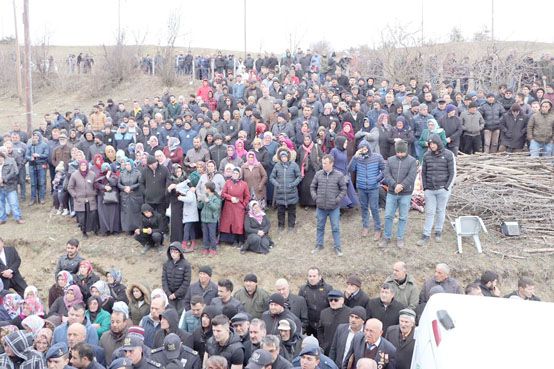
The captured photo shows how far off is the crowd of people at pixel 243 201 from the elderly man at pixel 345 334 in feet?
0.07

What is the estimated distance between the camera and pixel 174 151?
499 inches

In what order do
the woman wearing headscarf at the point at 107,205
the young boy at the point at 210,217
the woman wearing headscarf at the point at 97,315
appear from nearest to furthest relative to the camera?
the woman wearing headscarf at the point at 97,315 → the young boy at the point at 210,217 → the woman wearing headscarf at the point at 107,205

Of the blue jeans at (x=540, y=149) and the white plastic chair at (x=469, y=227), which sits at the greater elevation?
the blue jeans at (x=540, y=149)

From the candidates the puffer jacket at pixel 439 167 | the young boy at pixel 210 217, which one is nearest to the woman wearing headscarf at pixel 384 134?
the puffer jacket at pixel 439 167

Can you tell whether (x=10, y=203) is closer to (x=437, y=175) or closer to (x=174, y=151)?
(x=174, y=151)

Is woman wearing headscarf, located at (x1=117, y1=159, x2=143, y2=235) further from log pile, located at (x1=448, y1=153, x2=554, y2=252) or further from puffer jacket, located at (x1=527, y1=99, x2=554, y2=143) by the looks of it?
puffer jacket, located at (x1=527, y1=99, x2=554, y2=143)

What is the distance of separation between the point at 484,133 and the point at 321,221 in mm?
5714

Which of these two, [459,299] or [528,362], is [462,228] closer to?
[459,299]

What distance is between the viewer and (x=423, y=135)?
12.5 meters

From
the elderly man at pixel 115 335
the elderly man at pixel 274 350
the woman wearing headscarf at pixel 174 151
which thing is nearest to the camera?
the elderly man at pixel 274 350

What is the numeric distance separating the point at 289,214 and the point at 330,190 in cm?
170

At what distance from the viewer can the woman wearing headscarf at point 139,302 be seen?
8.12 meters

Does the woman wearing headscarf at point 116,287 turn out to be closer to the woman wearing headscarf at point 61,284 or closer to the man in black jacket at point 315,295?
the woman wearing headscarf at point 61,284

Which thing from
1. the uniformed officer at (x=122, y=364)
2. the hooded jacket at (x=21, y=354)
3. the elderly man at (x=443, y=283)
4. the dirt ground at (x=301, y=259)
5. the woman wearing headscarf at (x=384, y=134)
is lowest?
the dirt ground at (x=301, y=259)
